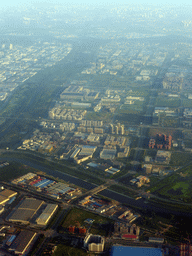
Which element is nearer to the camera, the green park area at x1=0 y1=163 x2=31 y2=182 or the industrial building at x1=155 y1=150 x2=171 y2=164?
the green park area at x1=0 y1=163 x2=31 y2=182

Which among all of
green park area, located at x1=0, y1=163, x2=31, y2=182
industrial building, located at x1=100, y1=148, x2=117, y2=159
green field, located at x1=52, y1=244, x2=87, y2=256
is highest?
green field, located at x1=52, y1=244, x2=87, y2=256

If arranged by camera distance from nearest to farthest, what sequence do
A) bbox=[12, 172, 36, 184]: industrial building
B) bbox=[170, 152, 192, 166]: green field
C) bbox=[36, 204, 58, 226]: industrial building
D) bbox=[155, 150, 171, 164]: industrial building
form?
bbox=[36, 204, 58, 226]: industrial building, bbox=[12, 172, 36, 184]: industrial building, bbox=[170, 152, 192, 166]: green field, bbox=[155, 150, 171, 164]: industrial building

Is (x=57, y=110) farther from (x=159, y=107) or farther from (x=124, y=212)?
(x=124, y=212)

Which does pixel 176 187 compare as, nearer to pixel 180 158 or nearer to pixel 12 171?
pixel 180 158

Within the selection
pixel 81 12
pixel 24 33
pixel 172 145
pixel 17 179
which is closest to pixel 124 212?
pixel 17 179

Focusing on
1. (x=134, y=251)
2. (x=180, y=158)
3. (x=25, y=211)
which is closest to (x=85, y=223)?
(x=134, y=251)

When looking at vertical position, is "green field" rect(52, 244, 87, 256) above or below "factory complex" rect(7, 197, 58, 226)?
above

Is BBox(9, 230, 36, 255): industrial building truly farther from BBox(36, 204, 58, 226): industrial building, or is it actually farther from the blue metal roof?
the blue metal roof

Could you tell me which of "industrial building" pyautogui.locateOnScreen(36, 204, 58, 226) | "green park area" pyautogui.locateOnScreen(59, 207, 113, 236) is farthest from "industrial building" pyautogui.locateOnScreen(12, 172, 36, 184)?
"green park area" pyautogui.locateOnScreen(59, 207, 113, 236)
